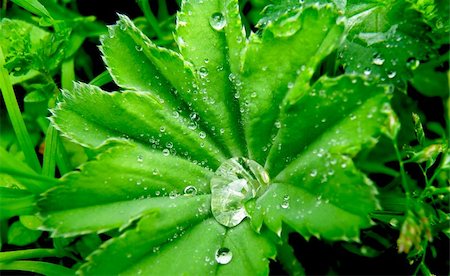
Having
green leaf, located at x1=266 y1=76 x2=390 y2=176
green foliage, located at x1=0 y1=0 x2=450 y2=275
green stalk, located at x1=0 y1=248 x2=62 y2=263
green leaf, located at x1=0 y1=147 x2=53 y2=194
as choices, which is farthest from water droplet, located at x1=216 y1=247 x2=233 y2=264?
green stalk, located at x1=0 y1=248 x2=62 y2=263

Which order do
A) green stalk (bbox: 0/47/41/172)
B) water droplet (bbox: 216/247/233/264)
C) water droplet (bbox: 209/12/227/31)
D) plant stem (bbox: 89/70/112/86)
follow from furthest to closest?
plant stem (bbox: 89/70/112/86) → green stalk (bbox: 0/47/41/172) → water droplet (bbox: 209/12/227/31) → water droplet (bbox: 216/247/233/264)

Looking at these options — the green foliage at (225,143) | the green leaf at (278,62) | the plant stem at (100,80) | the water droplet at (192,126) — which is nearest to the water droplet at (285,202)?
the green foliage at (225,143)

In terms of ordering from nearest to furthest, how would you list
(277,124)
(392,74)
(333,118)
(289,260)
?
(333,118), (277,124), (392,74), (289,260)

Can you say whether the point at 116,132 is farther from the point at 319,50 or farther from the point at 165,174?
the point at 319,50

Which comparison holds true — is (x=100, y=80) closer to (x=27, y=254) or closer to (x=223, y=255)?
(x=27, y=254)

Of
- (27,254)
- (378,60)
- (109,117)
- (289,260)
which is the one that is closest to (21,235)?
(27,254)

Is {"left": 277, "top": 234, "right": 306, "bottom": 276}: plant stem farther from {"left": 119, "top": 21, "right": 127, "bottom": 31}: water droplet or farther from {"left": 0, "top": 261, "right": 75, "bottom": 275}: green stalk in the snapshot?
{"left": 119, "top": 21, "right": 127, "bottom": 31}: water droplet

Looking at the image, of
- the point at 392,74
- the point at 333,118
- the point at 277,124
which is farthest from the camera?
the point at 392,74
